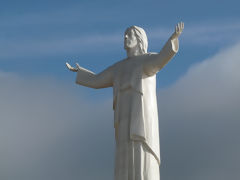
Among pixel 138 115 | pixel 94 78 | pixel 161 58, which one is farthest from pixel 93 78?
pixel 161 58

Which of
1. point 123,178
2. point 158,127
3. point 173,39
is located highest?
point 173,39

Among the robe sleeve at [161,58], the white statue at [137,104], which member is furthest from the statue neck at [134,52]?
the robe sleeve at [161,58]

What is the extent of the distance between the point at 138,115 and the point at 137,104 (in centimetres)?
31

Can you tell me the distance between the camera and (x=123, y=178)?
14617 millimetres

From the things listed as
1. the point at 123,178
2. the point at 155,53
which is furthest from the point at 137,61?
the point at 123,178

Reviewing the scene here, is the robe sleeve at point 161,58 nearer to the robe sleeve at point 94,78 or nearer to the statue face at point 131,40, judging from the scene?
the statue face at point 131,40

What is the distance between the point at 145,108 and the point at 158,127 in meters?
0.67

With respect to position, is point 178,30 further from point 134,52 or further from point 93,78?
point 93,78

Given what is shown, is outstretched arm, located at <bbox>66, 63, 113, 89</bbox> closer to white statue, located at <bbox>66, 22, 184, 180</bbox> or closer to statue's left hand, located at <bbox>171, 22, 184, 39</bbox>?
white statue, located at <bbox>66, 22, 184, 180</bbox>

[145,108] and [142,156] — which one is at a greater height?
[145,108]

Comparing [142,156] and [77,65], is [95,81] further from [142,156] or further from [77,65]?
[142,156]

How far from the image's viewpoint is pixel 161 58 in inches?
589

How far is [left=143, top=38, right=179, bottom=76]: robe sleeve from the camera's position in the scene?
14742 mm

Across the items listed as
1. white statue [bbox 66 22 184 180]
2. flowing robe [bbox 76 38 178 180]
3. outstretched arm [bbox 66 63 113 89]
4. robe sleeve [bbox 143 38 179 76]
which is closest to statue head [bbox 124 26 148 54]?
white statue [bbox 66 22 184 180]
